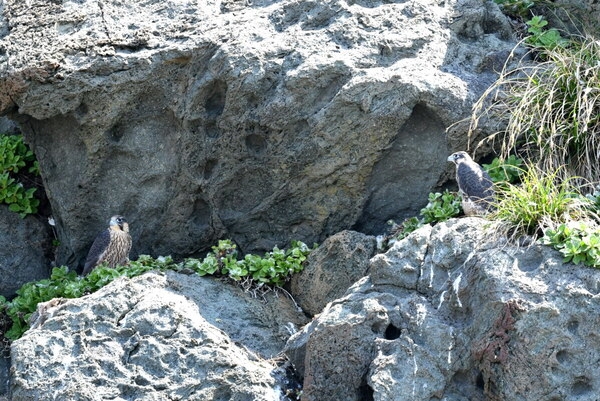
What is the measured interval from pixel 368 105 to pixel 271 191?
1050 mm

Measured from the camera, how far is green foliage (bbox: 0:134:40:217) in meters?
9.45

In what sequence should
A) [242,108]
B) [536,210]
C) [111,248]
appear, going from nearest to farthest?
[536,210]
[242,108]
[111,248]

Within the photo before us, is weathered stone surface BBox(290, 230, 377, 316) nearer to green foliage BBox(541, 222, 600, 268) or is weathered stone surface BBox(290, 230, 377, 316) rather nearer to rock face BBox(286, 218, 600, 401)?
rock face BBox(286, 218, 600, 401)

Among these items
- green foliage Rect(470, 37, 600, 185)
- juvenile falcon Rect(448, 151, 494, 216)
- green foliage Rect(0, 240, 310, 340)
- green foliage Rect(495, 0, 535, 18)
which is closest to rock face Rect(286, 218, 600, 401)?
juvenile falcon Rect(448, 151, 494, 216)

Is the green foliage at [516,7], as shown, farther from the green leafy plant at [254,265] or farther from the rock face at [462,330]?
the rock face at [462,330]

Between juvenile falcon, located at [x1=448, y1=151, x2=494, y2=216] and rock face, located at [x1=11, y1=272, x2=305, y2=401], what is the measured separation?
163 centimetres

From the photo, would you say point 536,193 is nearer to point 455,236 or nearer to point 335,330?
point 455,236

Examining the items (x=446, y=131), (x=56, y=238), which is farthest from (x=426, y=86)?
(x=56, y=238)

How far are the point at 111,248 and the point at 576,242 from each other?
12.3 ft

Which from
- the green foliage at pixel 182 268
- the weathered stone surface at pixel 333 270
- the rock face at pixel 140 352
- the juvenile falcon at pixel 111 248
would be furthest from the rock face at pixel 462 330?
the juvenile falcon at pixel 111 248

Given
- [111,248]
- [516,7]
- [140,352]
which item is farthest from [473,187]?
[111,248]

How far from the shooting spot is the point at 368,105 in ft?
27.1

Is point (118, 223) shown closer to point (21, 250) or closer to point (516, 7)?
point (21, 250)

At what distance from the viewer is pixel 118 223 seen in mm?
8922
